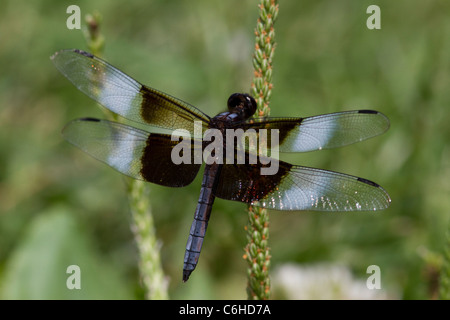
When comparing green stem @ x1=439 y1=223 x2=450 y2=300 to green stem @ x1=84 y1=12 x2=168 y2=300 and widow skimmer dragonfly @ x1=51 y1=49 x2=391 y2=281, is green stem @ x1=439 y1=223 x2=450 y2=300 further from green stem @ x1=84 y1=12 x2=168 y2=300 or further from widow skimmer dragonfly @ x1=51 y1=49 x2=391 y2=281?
green stem @ x1=84 y1=12 x2=168 y2=300

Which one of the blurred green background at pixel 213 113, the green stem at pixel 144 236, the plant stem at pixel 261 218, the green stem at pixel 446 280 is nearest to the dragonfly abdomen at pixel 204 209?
the green stem at pixel 144 236

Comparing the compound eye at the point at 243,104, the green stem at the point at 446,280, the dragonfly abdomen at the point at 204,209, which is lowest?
the green stem at the point at 446,280

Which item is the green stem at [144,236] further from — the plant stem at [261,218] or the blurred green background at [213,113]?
the blurred green background at [213,113]

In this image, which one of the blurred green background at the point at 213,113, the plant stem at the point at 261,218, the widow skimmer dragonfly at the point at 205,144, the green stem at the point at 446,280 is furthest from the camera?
the blurred green background at the point at 213,113

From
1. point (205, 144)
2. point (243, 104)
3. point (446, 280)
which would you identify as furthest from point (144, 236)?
point (446, 280)

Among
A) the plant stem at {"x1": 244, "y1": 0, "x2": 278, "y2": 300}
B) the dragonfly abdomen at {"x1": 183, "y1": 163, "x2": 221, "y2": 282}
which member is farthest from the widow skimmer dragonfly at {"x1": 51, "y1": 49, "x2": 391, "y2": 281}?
the plant stem at {"x1": 244, "y1": 0, "x2": 278, "y2": 300}

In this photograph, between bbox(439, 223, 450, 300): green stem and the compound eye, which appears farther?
the compound eye

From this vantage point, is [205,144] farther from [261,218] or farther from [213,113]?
[213,113]
